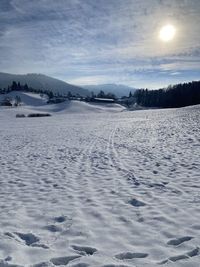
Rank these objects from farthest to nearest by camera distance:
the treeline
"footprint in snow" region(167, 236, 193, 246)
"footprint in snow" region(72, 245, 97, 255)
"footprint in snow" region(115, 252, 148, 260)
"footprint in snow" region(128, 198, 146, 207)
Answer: the treeline
"footprint in snow" region(128, 198, 146, 207)
"footprint in snow" region(167, 236, 193, 246)
"footprint in snow" region(72, 245, 97, 255)
"footprint in snow" region(115, 252, 148, 260)

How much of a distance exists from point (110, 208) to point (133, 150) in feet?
33.1

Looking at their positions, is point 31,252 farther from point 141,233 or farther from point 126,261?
point 141,233

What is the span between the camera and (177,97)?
12350cm

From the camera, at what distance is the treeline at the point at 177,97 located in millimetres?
118188

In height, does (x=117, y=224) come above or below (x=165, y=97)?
below

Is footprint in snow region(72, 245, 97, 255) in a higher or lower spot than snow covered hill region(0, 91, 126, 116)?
lower

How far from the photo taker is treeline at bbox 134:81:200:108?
118 meters

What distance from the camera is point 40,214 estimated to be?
7.97 metres

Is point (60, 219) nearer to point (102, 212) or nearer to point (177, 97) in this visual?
point (102, 212)

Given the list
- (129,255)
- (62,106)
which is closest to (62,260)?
(129,255)

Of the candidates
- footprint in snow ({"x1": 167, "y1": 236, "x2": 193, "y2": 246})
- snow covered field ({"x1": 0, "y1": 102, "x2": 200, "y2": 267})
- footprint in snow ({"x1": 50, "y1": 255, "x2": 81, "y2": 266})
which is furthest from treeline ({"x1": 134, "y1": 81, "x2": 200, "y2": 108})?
footprint in snow ({"x1": 50, "y1": 255, "x2": 81, "y2": 266})

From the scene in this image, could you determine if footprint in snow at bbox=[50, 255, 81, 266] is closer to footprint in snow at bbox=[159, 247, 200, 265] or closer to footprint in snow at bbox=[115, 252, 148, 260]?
footprint in snow at bbox=[115, 252, 148, 260]

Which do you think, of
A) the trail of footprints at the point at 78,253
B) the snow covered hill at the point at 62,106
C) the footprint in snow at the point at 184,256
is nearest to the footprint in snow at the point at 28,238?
the trail of footprints at the point at 78,253

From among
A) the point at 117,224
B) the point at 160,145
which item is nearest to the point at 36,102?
the point at 160,145
